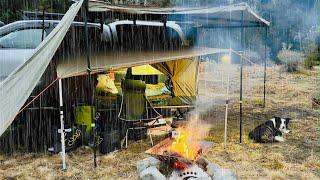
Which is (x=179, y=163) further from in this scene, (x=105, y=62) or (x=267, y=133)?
(x=267, y=133)

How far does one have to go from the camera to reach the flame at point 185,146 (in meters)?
4.30

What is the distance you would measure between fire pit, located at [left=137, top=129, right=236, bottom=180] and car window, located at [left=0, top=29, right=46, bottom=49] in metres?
3.38

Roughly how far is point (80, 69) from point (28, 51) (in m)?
2.37

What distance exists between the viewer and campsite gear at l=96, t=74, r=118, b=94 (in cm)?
662

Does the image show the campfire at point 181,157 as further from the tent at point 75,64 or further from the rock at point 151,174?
the tent at point 75,64

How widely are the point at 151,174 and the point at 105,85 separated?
9.02ft

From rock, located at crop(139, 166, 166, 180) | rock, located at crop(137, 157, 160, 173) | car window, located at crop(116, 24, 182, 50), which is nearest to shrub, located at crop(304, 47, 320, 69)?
car window, located at crop(116, 24, 182, 50)

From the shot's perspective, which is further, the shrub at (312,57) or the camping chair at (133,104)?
the shrub at (312,57)

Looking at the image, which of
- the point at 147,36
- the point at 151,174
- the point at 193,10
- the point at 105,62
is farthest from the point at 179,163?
the point at 147,36

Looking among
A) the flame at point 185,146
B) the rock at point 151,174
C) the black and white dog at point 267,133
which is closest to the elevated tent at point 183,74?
the black and white dog at point 267,133

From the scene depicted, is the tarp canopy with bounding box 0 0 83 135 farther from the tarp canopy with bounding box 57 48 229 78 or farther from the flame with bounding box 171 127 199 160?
the flame with bounding box 171 127 199 160

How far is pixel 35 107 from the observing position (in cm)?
619

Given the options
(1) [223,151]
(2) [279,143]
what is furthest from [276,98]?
(1) [223,151]

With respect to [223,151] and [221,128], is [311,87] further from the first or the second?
[223,151]
